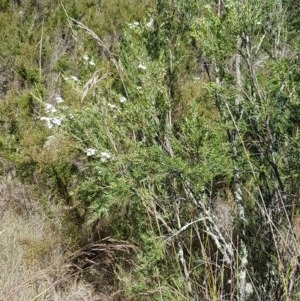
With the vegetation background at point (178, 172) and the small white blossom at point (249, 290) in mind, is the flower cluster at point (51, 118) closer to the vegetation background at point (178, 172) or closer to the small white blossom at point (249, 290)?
the vegetation background at point (178, 172)

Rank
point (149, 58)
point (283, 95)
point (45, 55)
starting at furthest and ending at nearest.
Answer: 1. point (45, 55)
2. point (149, 58)
3. point (283, 95)

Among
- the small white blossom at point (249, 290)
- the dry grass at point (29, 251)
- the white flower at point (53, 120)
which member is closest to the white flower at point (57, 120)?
the white flower at point (53, 120)

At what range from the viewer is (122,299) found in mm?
3303

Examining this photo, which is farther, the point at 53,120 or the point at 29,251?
the point at 29,251

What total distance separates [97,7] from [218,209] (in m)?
5.65

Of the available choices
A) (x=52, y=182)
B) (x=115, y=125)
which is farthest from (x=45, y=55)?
(x=115, y=125)

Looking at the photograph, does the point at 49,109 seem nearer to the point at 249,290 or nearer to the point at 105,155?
the point at 105,155

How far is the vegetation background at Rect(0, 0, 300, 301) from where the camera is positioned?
2475mm

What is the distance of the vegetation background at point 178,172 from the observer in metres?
2.47

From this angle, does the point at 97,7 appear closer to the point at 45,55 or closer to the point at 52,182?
the point at 45,55

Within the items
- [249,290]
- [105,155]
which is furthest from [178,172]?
[249,290]

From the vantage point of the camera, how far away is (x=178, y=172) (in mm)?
2617

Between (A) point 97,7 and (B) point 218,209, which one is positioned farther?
(A) point 97,7

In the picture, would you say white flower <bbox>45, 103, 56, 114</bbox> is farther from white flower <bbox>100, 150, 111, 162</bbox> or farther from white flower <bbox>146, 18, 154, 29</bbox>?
white flower <bbox>146, 18, 154, 29</bbox>
